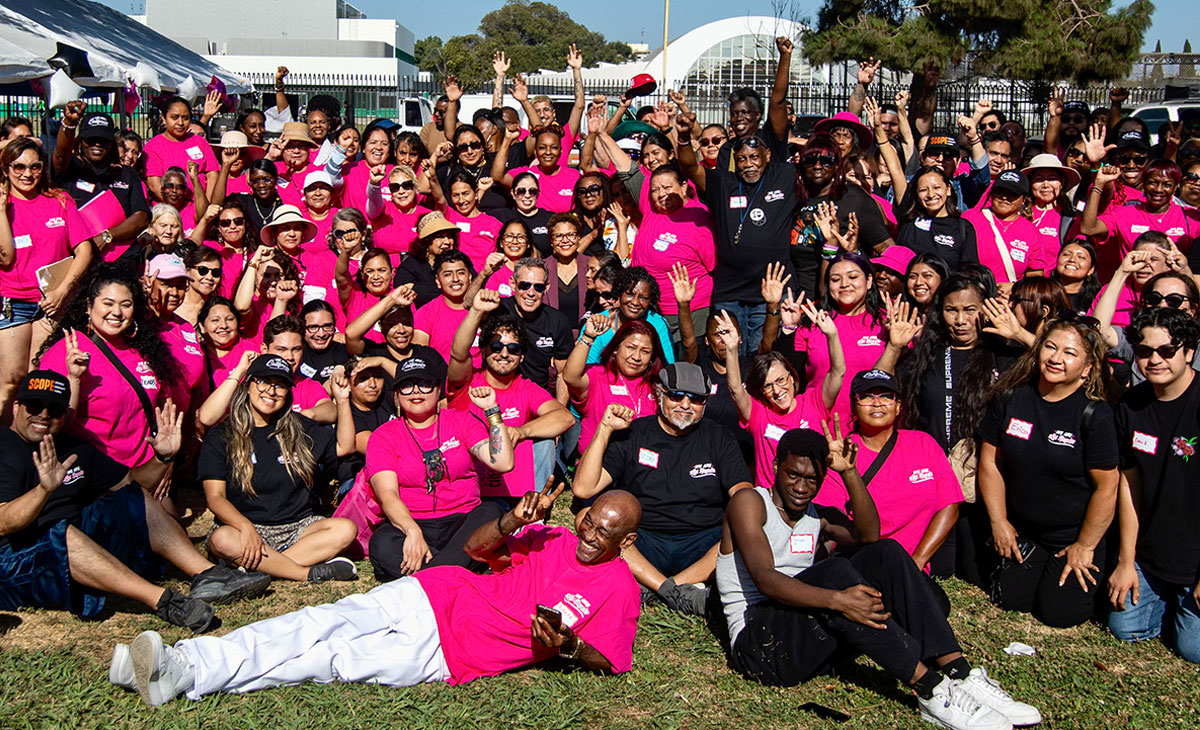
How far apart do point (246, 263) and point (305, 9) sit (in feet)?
251

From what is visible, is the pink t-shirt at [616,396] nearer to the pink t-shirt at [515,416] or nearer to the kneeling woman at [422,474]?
the pink t-shirt at [515,416]

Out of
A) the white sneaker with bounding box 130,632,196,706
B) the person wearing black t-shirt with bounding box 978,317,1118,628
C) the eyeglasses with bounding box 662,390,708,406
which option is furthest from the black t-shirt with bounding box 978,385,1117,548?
the white sneaker with bounding box 130,632,196,706

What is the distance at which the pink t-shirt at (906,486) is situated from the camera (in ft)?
19.3

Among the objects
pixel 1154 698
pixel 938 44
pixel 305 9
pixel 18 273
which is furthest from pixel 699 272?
pixel 305 9

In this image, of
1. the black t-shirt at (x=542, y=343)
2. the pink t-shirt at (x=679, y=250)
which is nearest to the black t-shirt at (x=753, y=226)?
the pink t-shirt at (x=679, y=250)

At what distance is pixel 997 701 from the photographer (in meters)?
4.68

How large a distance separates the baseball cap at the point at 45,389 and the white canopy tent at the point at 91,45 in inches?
380

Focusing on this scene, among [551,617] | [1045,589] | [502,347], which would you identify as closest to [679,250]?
[502,347]

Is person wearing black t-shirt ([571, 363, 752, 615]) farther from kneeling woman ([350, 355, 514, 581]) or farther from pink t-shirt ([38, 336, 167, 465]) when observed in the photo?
pink t-shirt ([38, 336, 167, 465])

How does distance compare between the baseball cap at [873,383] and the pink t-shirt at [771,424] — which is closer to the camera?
the baseball cap at [873,383]

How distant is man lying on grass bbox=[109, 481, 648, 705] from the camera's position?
4793 millimetres

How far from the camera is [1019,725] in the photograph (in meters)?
4.72

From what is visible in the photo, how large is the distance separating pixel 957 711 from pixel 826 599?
2.39 feet

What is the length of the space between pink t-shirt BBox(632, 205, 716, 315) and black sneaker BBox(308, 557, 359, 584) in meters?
3.41
